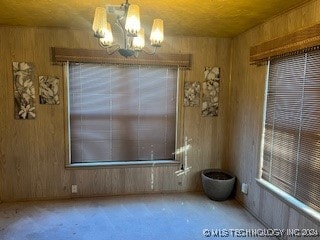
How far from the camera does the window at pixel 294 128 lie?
7.04 feet

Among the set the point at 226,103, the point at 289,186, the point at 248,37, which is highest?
the point at 248,37

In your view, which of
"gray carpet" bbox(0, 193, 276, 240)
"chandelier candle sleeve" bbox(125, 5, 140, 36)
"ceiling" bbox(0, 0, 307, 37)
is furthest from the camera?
"gray carpet" bbox(0, 193, 276, 240)

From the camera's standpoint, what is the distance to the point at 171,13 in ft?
8.47

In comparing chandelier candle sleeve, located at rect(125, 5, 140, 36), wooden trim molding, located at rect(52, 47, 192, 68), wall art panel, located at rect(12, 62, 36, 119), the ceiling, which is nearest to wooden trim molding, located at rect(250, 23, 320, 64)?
the ceiling

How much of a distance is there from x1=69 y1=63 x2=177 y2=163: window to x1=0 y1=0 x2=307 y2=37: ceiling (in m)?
0.67

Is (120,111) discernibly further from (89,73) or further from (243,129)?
(243,129)

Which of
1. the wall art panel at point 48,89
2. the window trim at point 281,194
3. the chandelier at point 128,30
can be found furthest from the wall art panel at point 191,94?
the wall art panel at point 48,89

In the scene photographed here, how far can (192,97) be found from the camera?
11.9 ft

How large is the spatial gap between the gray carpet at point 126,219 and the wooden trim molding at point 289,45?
1961mm

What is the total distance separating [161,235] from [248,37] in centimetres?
264

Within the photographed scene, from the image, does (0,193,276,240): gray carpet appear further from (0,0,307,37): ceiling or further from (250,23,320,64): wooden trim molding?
(0,0,307,37): ceiling

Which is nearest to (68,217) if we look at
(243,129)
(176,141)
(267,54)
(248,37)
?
(176,141)

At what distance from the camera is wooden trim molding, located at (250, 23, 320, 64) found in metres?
2.07

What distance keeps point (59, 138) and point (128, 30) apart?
7.38 ft
